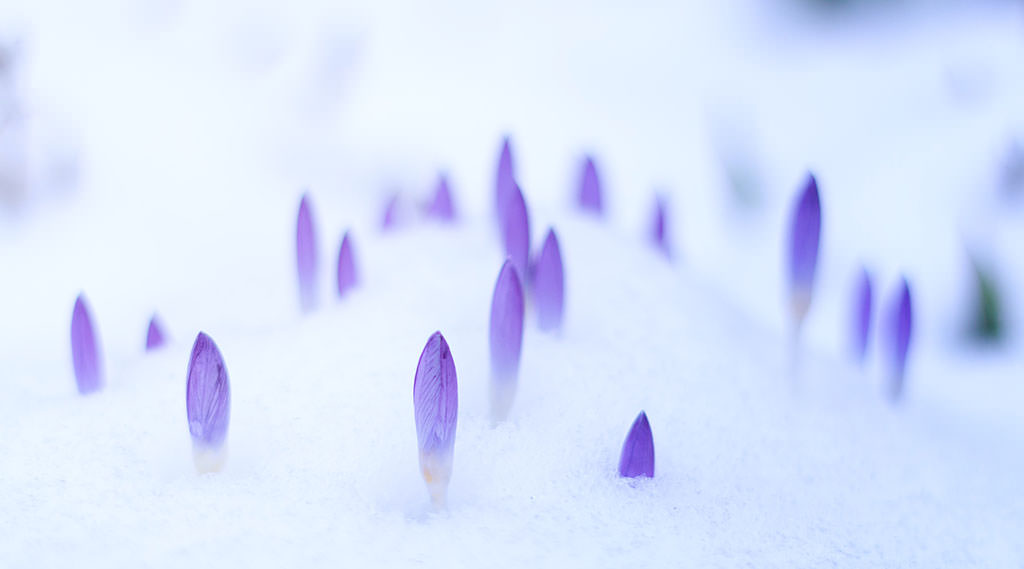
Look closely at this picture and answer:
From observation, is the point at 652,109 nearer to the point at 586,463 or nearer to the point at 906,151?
the point at 906,151

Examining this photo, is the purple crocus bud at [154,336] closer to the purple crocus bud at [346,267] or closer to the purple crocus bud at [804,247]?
the purple crocus bud at [346,267]

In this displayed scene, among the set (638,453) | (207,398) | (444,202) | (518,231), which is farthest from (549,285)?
(444,202)

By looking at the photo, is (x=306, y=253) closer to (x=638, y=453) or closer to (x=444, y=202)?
(x=444, y=202)

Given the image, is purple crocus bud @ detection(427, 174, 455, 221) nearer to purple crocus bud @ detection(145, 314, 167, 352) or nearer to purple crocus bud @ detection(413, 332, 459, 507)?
purple crocus bud @ detection(145, 314, 167, 352)

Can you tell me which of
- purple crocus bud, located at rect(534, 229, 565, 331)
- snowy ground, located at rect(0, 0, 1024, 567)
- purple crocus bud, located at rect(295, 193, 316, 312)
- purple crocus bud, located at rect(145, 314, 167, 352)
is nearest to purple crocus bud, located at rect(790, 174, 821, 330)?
snowy ground, located at rect(0, 0, 1024, 567)

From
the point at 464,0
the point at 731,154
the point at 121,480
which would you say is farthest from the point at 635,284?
the point at 464,0

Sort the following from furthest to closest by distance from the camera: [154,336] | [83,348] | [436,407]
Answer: [154,336] → [83,348] → [436,407]
